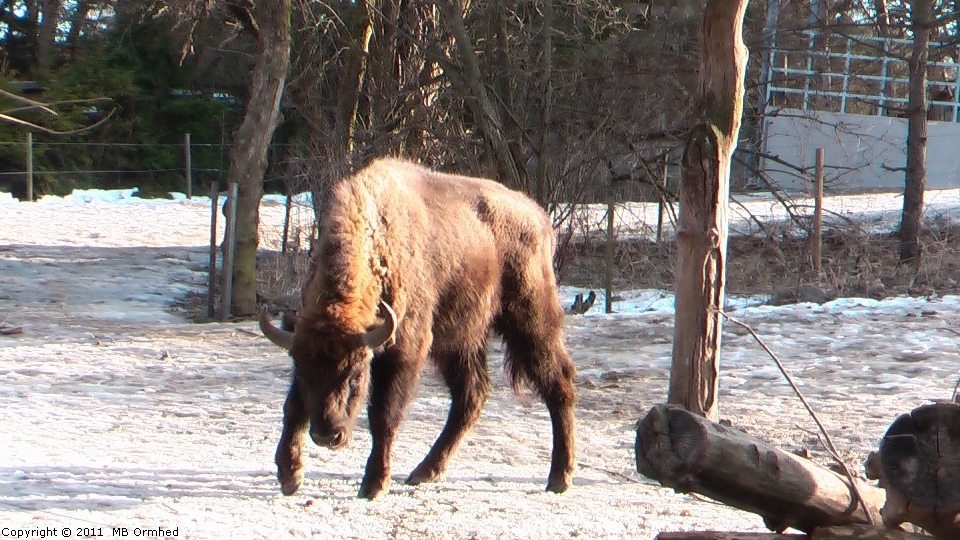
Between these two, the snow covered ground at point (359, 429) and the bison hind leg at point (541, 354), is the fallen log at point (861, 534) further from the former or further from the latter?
the bison hind leg at point (541, 354)

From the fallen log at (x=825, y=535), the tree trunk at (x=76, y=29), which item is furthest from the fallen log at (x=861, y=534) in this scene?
the tree trunk at (x=76, y=29)

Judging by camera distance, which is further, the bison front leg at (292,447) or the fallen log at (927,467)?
the bison front leg at (292,447)

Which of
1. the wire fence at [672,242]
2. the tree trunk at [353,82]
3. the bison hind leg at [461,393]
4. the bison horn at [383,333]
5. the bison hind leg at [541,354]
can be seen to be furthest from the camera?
the tree trunk at [353,82]

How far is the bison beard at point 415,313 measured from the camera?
17.2ft

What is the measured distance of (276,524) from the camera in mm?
4965

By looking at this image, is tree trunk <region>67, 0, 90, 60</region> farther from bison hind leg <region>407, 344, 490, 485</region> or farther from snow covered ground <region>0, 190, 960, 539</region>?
bison hind leg <region>407, 344, 490, 485</region>

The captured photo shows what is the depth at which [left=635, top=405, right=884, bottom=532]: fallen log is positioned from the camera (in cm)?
343

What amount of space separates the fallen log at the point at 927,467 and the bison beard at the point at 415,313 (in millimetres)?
2543

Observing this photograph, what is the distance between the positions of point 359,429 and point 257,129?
548 centimetres

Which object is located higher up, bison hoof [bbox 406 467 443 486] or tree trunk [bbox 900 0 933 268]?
tree trunk [bbox 900 0 933 268]

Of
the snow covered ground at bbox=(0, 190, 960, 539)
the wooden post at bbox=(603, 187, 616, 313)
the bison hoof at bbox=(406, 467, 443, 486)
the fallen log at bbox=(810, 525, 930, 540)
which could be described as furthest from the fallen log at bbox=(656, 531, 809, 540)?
the wooden post at bbox=(603, 187, 616, 313)

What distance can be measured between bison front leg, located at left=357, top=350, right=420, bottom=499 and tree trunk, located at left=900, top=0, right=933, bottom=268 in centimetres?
1038

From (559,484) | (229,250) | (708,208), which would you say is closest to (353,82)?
(229,250)

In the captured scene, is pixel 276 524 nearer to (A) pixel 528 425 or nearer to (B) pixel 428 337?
(B) pixel 428 337
